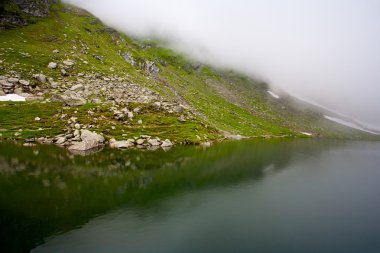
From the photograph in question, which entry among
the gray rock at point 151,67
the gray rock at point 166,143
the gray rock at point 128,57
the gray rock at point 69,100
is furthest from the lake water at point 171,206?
the gray rock at point 151,67

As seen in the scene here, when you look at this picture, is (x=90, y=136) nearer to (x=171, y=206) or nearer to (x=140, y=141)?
(x=140, y=141)

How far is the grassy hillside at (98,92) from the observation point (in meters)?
89.4

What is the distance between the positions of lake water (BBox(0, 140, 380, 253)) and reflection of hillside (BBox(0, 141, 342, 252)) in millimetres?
158

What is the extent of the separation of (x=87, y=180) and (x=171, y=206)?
1723 cm

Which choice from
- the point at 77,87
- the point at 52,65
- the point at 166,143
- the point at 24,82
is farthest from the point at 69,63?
the point at 166,143

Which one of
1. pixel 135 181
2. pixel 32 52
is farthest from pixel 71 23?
pixel 135 181

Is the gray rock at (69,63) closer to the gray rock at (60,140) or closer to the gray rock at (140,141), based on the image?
the gray rock at (60,140)

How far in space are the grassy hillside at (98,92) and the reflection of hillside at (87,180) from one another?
18.1 meters

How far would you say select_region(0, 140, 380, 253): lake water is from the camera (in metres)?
31.5

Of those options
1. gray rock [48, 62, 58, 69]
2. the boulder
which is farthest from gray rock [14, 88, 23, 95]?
the boulder

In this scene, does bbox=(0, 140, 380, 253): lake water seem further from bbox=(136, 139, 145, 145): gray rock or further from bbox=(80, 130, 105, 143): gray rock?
bbox=(136, 139, 145, 145): gray rock

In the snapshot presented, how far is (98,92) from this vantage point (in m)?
111

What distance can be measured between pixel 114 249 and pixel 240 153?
7119 cm

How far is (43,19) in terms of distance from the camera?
15412 cm
